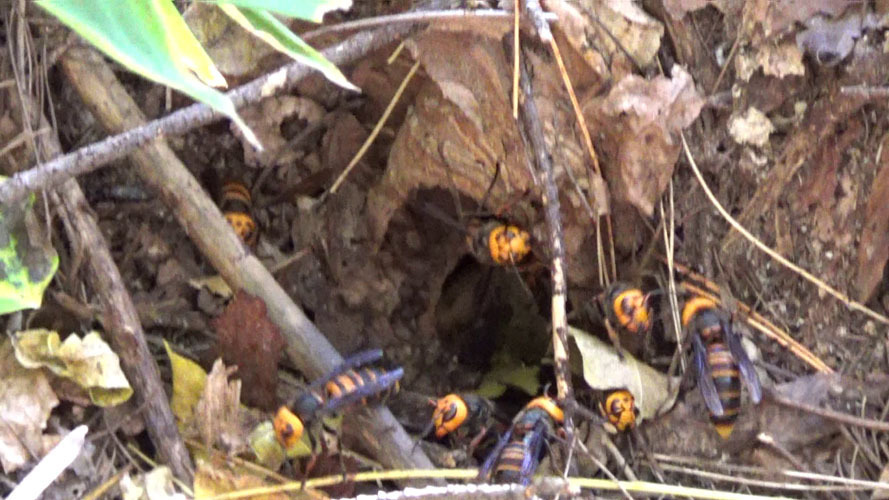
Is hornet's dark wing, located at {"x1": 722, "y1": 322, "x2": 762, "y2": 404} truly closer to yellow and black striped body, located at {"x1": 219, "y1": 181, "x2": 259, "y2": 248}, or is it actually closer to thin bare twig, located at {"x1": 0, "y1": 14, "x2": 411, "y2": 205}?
thin bare twig, located at {"x1": 0, "y1": 14, "x2": 411, "y2": 205}

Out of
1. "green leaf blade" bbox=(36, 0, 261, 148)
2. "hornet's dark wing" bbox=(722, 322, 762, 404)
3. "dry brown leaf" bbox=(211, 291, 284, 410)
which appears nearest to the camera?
"green leaf blade" bbox=(36, 0, 261, 148)

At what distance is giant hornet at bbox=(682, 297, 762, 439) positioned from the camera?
81.0 inches

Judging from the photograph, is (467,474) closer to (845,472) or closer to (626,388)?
(626,388)

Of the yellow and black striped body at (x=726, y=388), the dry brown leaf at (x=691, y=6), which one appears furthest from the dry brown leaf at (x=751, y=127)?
the yellow and black striped body at (x=726, y=388)

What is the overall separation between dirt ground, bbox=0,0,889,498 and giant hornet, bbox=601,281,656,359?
9cm

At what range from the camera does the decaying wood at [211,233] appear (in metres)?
2.22

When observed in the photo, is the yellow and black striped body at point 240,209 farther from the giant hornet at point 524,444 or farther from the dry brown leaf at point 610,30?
the dry brown leaf at point 610,30

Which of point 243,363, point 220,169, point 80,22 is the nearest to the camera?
point 80,22

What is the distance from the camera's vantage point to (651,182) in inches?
85.7

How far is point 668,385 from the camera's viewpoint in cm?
227

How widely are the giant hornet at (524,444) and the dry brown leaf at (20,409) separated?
1.08m

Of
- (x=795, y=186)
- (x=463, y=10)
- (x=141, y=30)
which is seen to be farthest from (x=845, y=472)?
(x=141, y=30)

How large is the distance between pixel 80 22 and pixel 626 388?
1614mm

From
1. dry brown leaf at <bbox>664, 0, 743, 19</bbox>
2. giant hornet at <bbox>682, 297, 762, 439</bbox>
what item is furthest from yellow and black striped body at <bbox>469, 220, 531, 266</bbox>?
dry brown leaf at <bbox>664, 0, 743, 19</bbox>
